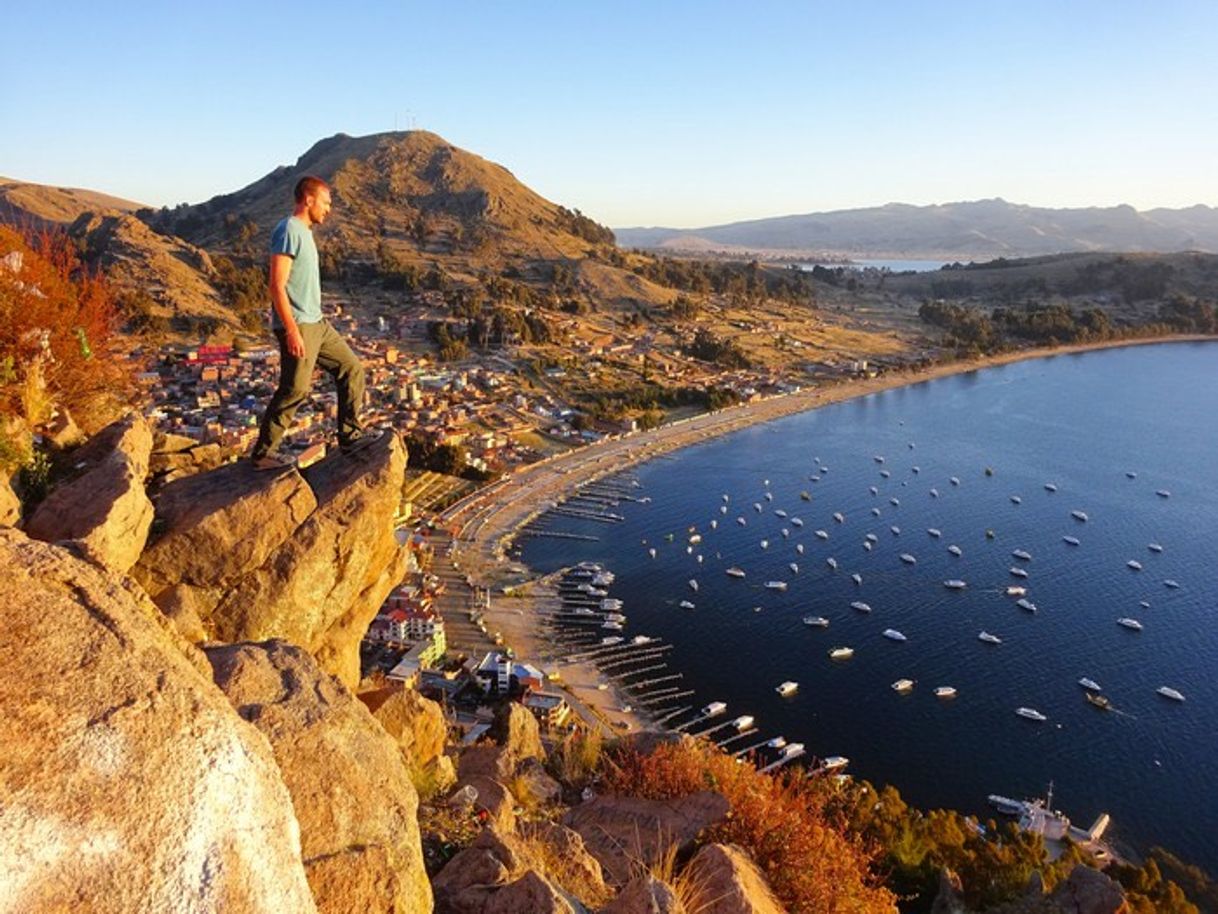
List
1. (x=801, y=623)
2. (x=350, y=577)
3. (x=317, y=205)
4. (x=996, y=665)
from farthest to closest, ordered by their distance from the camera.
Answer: (x=801, y=623) → (x=996, y=665) → (x=350, y=577) → (x=317, y=205)

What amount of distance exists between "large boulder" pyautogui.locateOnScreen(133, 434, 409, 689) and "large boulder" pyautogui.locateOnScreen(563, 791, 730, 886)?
2.61 m

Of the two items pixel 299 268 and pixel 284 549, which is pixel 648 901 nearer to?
pixel 284 549

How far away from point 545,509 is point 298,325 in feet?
118

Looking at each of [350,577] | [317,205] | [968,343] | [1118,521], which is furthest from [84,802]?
[968,343]

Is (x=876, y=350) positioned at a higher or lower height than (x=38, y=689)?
lower

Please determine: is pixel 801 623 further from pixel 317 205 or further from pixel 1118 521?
pixel 317 205

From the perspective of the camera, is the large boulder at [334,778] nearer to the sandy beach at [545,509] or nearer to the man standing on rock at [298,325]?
the man standing on rock at [298,325]

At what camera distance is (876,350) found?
85938 millimetres

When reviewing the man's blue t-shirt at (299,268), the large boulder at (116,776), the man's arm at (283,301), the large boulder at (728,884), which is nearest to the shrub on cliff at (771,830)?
the large boulder at (728,884)

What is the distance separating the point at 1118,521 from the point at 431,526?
34003mm

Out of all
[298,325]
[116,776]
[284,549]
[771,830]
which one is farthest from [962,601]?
[116,776]

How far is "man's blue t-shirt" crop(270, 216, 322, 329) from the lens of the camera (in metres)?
5.47

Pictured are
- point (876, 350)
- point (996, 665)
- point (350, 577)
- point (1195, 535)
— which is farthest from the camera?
point (876, 350)

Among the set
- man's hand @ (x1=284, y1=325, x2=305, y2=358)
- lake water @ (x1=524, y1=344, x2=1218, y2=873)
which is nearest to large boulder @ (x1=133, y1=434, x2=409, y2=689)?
man's hand @ (x1=284, y1=325, x2=305, y2=358)
